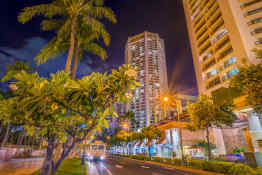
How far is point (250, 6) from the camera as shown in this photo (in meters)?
35.0

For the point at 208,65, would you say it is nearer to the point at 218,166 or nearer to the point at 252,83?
the point at 252,83

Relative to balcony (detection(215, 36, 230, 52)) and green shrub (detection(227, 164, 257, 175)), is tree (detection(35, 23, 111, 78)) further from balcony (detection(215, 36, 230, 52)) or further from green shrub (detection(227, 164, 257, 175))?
balcony (detection(215, 36, 230, 52))

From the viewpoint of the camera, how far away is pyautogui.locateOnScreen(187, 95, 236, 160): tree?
16859 mm

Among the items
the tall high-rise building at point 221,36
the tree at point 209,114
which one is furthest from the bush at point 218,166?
the tall high-rise building at point 221,36

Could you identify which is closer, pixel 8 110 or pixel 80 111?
pixel 8 110

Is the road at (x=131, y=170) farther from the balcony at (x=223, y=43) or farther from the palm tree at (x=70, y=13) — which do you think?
the balcony at (x=223, y=43)

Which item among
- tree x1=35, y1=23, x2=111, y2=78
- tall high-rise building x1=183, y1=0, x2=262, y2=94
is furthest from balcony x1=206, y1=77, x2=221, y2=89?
tree x1=35, y1=23, x2=111, y2=78

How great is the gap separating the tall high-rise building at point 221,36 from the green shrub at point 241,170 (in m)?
25.9

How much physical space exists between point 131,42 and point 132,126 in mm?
86618

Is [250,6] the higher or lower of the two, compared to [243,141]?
higher

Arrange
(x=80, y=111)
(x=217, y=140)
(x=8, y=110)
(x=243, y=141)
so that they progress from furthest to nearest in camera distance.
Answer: (x=217, y=140) → (x=243, y=141) → (x=80, y=111) → (x=8, y=110)

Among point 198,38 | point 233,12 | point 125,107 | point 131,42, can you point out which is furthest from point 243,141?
point 131,42

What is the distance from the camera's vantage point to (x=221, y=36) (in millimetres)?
40344

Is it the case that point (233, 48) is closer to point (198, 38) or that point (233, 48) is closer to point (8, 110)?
point (198, 38)
